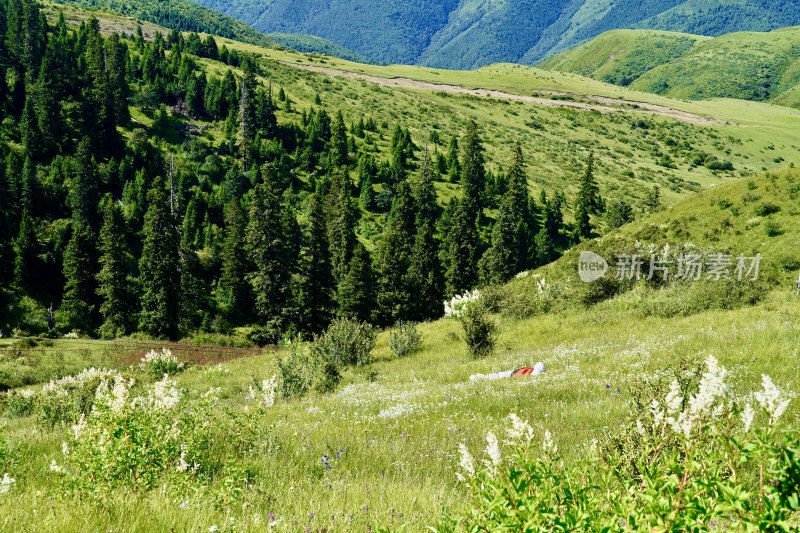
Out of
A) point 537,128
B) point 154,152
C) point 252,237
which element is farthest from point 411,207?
point 537,128

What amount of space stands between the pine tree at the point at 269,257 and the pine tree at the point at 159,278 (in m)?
7.46

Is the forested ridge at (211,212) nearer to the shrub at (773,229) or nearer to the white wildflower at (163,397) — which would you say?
the shrub at (773,229)

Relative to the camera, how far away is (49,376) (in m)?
24.4

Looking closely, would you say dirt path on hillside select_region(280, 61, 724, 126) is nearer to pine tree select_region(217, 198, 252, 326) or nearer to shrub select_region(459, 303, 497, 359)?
pine tree select_region(217, 198, 252, 326)

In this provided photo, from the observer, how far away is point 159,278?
46.2 m

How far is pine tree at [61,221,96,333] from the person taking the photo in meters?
44.1

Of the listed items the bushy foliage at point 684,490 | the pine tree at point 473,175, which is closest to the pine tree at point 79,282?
the pine tree at point 473,175

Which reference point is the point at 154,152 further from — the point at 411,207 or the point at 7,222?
the point at 411,207

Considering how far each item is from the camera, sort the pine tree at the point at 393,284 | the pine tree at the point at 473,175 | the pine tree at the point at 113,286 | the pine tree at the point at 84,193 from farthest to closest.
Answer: the pine tree at the point at 473,175 → the pine tree at the point at 84,193 → the pine tree at the point at 393,284 → the pine tree at the point at 113,286

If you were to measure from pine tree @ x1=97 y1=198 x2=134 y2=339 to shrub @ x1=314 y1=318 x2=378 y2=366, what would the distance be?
3385cm

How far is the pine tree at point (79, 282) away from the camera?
4412 centimetres

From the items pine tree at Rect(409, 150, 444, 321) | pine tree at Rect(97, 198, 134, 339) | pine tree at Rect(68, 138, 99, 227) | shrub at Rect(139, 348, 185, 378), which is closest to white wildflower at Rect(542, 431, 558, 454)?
shrub at Rect(139, 348, 185, 378)

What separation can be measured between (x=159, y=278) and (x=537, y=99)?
122 m

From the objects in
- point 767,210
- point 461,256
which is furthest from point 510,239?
point 767,210
